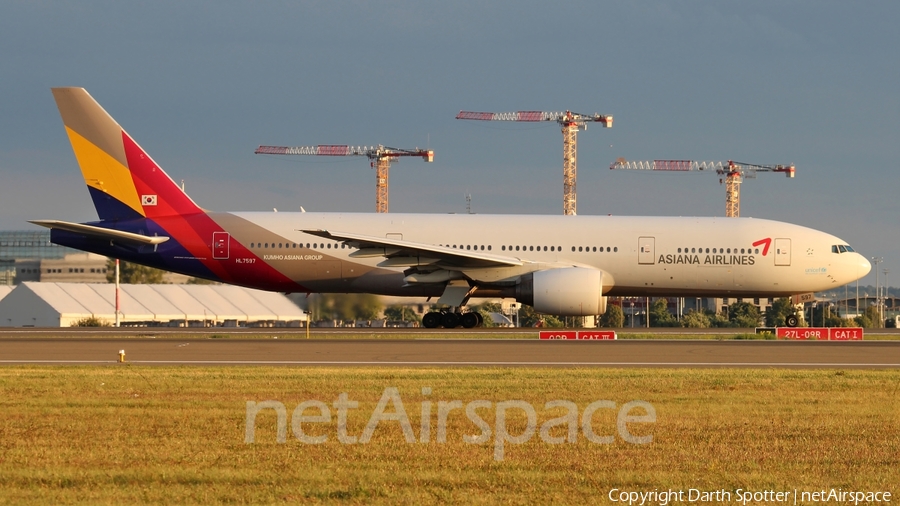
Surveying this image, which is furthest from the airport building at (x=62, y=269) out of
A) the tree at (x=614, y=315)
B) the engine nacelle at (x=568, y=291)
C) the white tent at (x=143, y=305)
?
the engine nacelle at (x=568, y=291)

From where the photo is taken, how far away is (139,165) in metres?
32.4

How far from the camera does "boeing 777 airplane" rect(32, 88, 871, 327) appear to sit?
31.8 m

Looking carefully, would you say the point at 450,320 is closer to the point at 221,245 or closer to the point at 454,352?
the point at 221,245

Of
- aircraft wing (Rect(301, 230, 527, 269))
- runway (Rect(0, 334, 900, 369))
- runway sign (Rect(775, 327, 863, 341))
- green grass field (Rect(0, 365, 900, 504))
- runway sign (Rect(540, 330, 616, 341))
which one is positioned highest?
aircraft wing (Rect(301, 230, 527, 269))

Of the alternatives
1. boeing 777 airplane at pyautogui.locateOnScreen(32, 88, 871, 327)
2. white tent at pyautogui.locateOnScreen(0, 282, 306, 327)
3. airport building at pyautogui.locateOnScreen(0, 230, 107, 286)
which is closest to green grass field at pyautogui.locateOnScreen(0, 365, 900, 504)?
boeing 777 airplane at pyautogui.locateOnScreen(32, 88, 871, 327)

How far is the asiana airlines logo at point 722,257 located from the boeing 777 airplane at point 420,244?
0.03 m

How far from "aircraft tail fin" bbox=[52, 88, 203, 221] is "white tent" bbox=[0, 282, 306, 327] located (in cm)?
1713

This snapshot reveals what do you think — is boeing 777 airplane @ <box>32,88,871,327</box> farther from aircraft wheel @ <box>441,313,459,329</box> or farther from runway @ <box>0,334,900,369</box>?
runway @ <box>0,334,900,369</box>

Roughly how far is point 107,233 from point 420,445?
80.1ft

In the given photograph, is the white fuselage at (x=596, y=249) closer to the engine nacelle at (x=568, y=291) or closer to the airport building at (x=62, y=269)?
the engine nacelle at (x=568, y=291)

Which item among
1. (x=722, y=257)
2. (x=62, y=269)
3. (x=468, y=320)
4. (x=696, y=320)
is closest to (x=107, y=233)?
(x=468, y=320)

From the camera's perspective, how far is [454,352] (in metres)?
20.6

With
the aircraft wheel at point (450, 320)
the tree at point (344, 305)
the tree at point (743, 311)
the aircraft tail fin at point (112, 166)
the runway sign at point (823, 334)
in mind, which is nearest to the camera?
the runway sign at point (823, 334)

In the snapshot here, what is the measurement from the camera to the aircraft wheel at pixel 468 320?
32656mm
